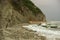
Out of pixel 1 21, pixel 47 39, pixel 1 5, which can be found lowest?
pixel 47 39

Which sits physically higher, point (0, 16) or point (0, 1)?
point (0, 1)

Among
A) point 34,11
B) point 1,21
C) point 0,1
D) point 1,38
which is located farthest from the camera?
point 34,11

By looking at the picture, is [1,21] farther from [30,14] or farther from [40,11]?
[40,11]

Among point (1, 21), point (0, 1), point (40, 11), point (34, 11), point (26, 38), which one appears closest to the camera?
point (26, 38)

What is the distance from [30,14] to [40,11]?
8.10m

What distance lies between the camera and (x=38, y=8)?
60.5m

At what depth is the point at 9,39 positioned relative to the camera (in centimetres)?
1772

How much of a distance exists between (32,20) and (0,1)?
27.6 meters

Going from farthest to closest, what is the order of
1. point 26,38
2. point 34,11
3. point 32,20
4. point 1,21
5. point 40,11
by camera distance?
point 40,11
point 34,11
point 32,20
point 1,21
point 26,38

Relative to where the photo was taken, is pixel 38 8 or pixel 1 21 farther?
pixel 38 8

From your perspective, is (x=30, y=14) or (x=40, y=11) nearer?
(x=30, y=14)

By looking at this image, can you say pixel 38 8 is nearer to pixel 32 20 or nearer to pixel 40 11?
pixel 40 11

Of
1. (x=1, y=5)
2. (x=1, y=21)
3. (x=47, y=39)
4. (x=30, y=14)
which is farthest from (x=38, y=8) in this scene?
(x=47, y=39)

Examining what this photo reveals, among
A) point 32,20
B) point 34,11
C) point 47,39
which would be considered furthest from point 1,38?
point 34,11
